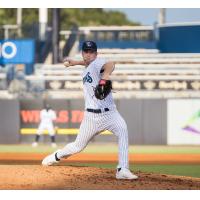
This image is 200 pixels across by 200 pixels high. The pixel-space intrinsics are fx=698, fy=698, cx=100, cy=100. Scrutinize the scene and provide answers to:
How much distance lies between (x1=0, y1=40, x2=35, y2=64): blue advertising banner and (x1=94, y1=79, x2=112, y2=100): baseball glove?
20.2 meters

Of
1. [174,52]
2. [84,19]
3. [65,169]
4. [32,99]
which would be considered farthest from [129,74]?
[84,19]

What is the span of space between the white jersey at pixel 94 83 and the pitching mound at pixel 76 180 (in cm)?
84

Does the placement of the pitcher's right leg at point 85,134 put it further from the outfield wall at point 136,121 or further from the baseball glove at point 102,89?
the outfield wall at point 136,121

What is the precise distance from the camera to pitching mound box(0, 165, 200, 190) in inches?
292

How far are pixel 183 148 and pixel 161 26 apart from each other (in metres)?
9.84

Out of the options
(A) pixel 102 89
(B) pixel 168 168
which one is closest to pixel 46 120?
(B) pixel 168 168

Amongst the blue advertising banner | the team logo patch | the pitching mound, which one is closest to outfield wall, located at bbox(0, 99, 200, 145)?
the blue advertising banner

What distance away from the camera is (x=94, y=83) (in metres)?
7.68

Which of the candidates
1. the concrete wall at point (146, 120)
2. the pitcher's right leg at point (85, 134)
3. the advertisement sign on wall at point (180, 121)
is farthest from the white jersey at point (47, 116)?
the pitcher's right leg at point (85, 134)

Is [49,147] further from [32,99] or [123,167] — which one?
[123,167]

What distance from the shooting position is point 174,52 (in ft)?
94.3

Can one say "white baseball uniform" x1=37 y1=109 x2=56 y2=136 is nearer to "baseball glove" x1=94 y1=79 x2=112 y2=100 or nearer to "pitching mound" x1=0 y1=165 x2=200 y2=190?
"pitching mound" x1=0 y1=165 x2=200 y2=190

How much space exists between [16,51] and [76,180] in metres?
20.3

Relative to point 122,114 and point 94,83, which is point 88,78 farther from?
point 122,114
